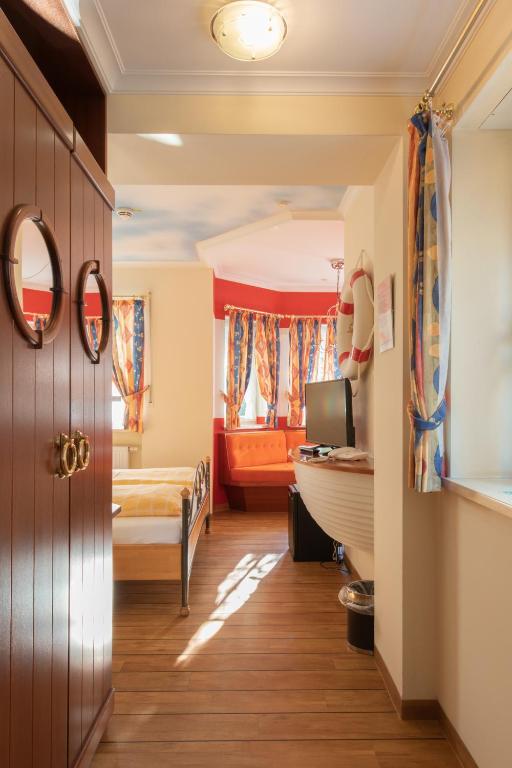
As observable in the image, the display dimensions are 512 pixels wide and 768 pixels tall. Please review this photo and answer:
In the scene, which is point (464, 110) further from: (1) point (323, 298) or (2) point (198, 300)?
(1) point (323, 298)

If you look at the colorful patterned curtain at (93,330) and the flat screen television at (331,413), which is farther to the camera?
the flat screen television at (331,413)

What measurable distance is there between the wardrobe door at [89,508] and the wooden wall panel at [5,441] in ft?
1.41

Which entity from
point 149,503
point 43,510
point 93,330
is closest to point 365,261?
point 93,330

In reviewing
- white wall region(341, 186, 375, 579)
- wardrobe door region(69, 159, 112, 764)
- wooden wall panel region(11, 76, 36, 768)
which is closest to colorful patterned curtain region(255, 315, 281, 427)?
white wall region(341, 186, 375, 579)

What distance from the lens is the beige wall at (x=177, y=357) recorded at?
5973 millimetres

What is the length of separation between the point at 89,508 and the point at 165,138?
4.98 feet

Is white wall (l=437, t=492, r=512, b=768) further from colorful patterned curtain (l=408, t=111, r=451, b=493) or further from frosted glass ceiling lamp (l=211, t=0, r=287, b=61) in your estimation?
frosted glass ceiling lamp (l=211, t=0, r=287, b=61)

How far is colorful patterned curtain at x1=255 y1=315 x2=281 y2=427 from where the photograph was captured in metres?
6.86

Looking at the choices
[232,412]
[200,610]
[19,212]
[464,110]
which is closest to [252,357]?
[232,412]

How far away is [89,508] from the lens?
5.96 feet

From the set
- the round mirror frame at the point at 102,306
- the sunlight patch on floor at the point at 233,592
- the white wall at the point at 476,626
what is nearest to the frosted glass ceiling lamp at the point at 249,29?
the round mirror frame at the point at 102,306

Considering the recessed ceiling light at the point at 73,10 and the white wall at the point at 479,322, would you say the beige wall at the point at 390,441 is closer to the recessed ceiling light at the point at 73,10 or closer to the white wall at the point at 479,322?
the white wall at the point at 479,322

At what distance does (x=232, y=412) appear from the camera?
21.1 feet

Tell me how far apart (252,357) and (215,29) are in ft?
16.6
